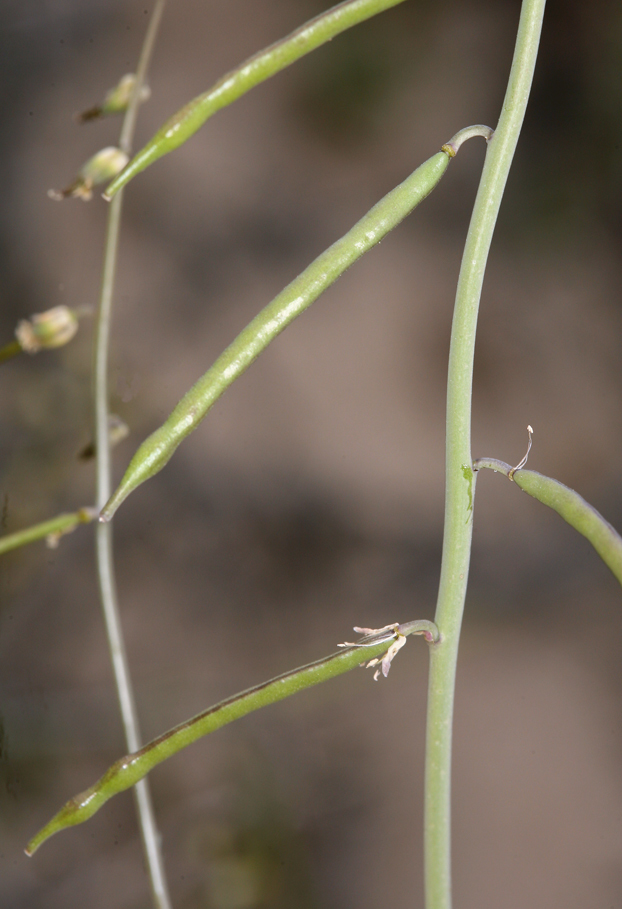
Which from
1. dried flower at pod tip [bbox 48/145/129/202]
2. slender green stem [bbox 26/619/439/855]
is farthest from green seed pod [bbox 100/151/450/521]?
dried flower at pod tip [bbox 48/145/129/202]

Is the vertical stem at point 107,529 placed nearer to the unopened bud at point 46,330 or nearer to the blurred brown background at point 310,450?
the unopened bud at point 46,330

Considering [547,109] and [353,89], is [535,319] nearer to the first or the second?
[547,109]

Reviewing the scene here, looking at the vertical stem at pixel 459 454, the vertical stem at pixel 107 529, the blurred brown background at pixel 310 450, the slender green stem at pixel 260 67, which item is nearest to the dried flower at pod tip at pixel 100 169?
the vertical stem at pixel 107 529

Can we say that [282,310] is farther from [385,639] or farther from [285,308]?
[385,639]

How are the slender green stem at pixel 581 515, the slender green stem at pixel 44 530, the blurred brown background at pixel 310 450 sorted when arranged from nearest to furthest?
the slender green stem at pixel 581 515
the slender green stem at pixel 44 530
the blurred brown background at pixel 310 450

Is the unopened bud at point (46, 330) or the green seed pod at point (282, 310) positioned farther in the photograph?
the unopened bud at point (46, 330)

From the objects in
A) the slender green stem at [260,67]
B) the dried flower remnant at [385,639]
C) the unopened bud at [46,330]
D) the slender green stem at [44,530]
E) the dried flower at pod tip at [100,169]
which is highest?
the dried flower at pod tip at [100,169]

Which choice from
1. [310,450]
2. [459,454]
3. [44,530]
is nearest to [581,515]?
[459,454]
